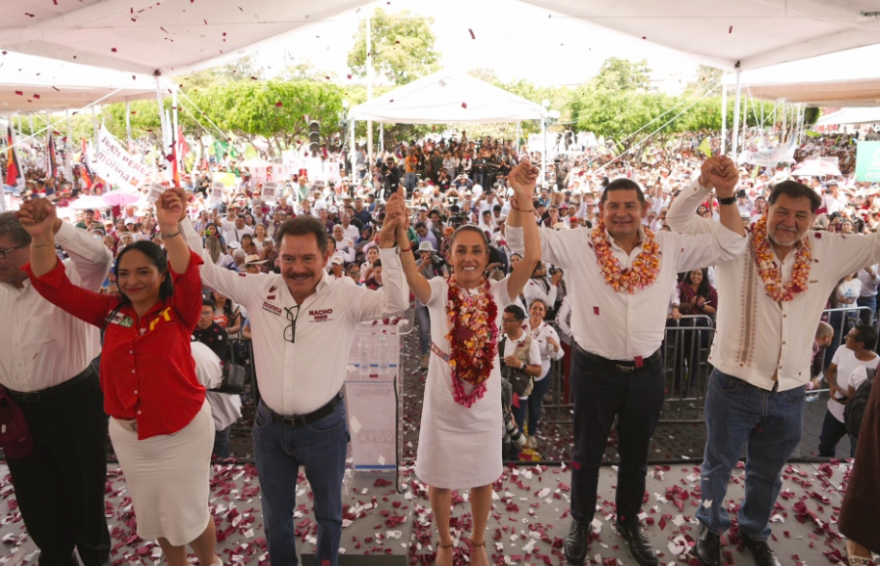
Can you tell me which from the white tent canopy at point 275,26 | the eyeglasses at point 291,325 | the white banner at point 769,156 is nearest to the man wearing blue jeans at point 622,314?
the eyeglasses at point 291,325

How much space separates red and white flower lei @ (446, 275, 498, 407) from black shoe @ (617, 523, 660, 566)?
1.25 meters

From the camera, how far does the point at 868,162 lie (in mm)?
17422

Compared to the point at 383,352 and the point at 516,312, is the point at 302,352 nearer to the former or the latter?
the point at 383,352

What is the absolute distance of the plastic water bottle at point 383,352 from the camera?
379cm

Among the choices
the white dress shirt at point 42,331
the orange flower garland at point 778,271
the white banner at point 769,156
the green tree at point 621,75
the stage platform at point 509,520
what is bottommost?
the stage platform at point 509,520

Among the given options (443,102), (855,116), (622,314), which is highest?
(855,116)

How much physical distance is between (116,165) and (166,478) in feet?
33.3

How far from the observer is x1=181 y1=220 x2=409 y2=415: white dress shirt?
104 inches

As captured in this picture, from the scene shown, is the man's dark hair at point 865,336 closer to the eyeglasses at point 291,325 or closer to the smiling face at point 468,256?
the smiling face at point 468,256

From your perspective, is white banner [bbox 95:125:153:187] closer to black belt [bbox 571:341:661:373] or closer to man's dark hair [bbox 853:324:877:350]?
black belt [bbox 571:341:661:373]

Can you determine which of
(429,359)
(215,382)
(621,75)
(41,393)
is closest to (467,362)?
(429,359)

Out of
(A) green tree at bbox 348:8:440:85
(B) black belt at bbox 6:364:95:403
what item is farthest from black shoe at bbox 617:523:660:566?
(A) green tree at bbox 348:8:440:85

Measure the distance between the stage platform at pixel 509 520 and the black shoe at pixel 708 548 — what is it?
68 mm

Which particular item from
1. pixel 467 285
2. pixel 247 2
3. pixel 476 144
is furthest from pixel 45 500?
pixel 476 144
